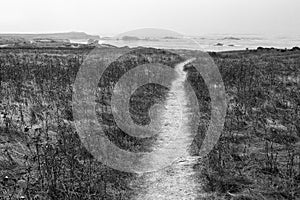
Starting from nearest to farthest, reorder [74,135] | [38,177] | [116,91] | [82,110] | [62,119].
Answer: [38,177]
[74,135]
[62,119]
[82,110]
[116,91]

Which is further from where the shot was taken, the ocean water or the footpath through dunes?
the ocean water

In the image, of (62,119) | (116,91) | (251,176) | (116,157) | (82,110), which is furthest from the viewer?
(116,91)

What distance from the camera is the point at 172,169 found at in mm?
9039

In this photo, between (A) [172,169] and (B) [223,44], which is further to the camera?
(B) [223,44]

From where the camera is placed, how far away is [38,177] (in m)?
7.58

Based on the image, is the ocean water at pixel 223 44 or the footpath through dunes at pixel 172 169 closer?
the footpath through dunes at pixel 172 169

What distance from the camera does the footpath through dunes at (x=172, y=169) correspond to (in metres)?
7.73

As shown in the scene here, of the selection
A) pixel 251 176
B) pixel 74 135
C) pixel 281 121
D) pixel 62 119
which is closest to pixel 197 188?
pixel 251 176

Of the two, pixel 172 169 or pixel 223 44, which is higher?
pixel 223 44

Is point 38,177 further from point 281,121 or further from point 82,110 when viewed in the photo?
point 281,121

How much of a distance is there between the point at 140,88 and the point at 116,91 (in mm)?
2101

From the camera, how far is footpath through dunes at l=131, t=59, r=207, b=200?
773 cm

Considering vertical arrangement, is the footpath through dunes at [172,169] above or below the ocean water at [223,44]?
below

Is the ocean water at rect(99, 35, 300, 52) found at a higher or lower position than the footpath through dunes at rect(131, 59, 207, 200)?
higher
